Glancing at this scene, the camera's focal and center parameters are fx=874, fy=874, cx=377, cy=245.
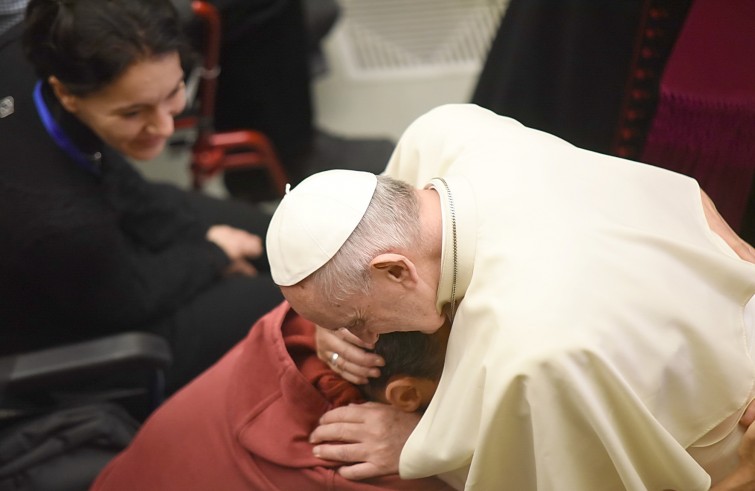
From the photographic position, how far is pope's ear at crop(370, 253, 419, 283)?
3.64 ft

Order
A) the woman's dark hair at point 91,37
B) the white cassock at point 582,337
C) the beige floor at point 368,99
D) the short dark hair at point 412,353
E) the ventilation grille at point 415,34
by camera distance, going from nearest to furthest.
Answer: the white cassock at point 582,337
the short dark hair at point 412,353
the woman's dark hair at point 91,37
the beige floor at point 368,99
the ventilation grille at point 415,34

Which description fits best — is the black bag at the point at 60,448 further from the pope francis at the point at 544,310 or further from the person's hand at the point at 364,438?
the pope francis at the point at 544,310

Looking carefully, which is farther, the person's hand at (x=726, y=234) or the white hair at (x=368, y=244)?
the person's hand at (x=726, y=234)

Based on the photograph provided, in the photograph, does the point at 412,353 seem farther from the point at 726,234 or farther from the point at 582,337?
the point at 726,234

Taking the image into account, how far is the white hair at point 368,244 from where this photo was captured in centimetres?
113

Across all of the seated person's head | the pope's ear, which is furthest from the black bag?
the pope's ear

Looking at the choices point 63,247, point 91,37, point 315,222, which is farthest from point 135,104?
point 315,222

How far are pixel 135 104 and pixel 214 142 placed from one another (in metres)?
0.87

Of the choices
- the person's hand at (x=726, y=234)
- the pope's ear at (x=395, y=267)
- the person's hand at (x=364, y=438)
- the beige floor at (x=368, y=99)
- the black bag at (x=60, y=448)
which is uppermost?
the pope's ear at (x=395, y=267)

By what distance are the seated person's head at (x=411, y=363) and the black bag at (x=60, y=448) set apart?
0.57m

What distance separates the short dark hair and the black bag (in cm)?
58

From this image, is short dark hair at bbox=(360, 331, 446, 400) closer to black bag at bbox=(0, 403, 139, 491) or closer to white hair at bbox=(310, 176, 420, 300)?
white hair at bbox=(310, 176, 420, 300)

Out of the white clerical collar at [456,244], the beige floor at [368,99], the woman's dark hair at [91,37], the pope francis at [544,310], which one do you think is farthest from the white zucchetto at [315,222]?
the beige floor at [368,99]

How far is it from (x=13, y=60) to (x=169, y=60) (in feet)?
1.06
